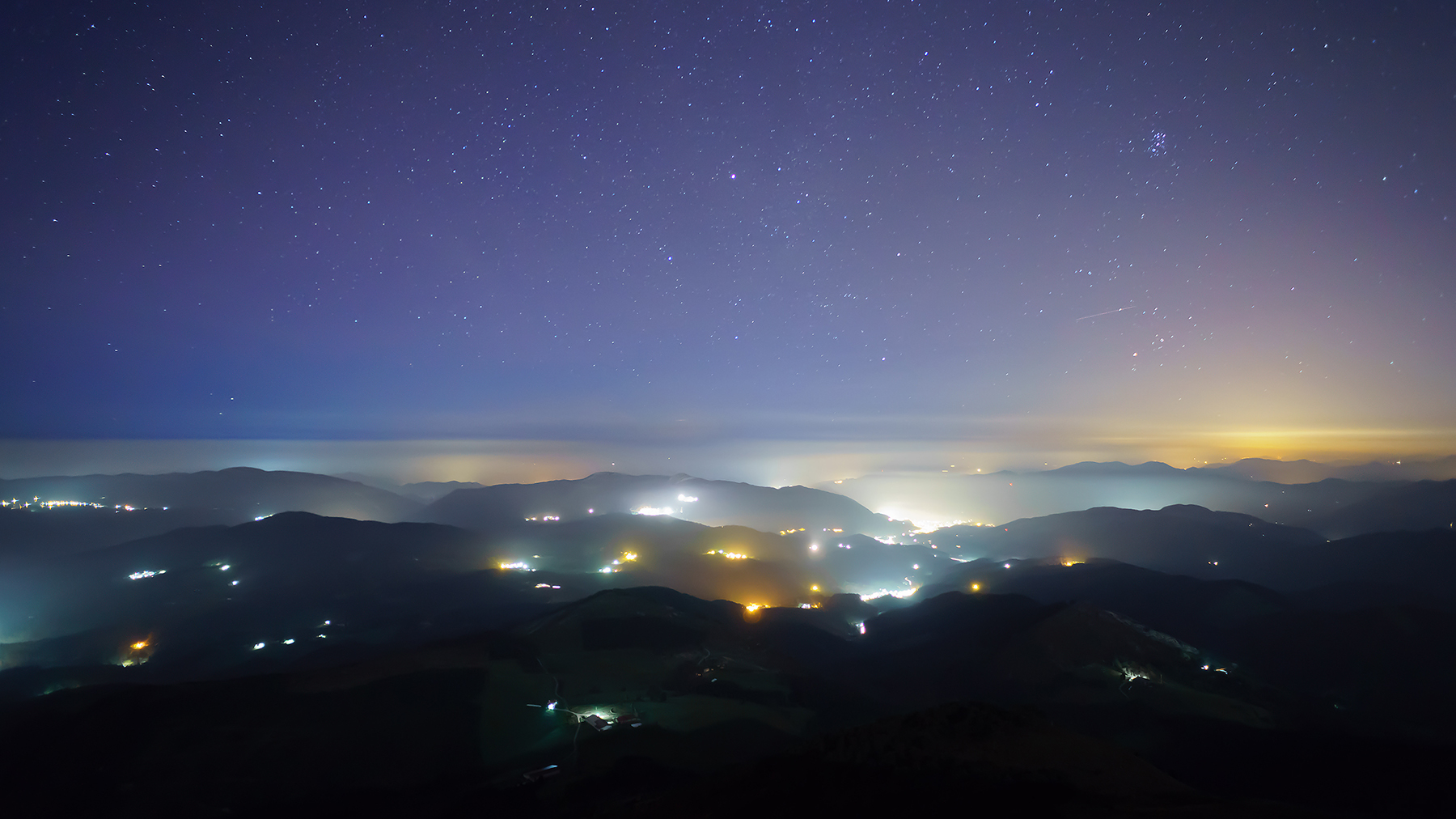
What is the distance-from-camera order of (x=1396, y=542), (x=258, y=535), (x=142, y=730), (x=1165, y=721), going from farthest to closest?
(x=258, y=535) → (x=1396, y=542) → (x=1165, y=721) → (x=142, y=730)

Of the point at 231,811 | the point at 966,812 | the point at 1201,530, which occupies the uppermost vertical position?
the point at 966,812

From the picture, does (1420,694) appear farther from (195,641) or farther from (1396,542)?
(195,641)

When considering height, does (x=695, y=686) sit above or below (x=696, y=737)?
below

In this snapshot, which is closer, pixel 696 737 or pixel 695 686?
pixel 696 737

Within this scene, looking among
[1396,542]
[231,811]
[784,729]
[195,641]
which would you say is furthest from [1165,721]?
[1396,542]

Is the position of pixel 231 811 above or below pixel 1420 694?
above

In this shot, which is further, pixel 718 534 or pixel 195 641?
pixel 718 534

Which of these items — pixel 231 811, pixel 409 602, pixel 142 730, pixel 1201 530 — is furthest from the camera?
pixel 1201 530

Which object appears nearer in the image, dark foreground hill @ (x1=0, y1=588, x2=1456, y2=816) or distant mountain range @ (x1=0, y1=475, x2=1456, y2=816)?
dark foreground hill @ (x1=0, y1=588, x2=1456, y2=816)
